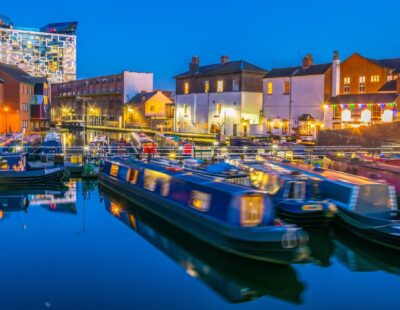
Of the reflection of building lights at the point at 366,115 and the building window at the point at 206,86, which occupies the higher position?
the building window at the point at 206,86

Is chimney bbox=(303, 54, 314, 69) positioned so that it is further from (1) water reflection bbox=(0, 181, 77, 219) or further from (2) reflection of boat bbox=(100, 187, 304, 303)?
(2) reflection of boat bbox=(100, 187, 304, 303)

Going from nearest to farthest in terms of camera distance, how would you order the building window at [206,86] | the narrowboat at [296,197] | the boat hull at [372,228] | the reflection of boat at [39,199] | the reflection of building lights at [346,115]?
the boat hull at [372,228] < the narrowboat at [296,197] < the reflection of boat at [39,199] < the reflection of building lights at [346,115] < the building window at [206,86]

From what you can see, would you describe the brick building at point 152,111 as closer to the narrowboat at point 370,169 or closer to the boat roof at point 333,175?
the narrowboat at point 370,169

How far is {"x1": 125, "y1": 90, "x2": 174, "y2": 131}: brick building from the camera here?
73.2 meters

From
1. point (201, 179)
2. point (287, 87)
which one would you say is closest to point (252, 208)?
point (201, 179)

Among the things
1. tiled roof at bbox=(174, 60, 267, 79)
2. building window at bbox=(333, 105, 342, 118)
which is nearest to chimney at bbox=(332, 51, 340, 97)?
building window at bbox=(333, 105, 342, 118)

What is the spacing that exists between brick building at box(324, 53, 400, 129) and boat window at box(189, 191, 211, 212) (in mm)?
29320

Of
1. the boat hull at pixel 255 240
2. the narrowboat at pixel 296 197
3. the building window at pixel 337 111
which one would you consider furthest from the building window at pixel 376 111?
the boat hull at pixel 255 240

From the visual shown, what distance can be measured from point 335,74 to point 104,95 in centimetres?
5224

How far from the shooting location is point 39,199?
23562 millimetres

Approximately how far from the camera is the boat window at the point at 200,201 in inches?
619

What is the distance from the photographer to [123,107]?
275ft

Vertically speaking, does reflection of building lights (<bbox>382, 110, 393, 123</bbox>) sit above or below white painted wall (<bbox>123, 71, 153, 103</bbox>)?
below

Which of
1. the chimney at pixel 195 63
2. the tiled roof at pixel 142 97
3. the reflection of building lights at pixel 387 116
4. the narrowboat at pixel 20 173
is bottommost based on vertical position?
the narrowboat at pixel 20 173
